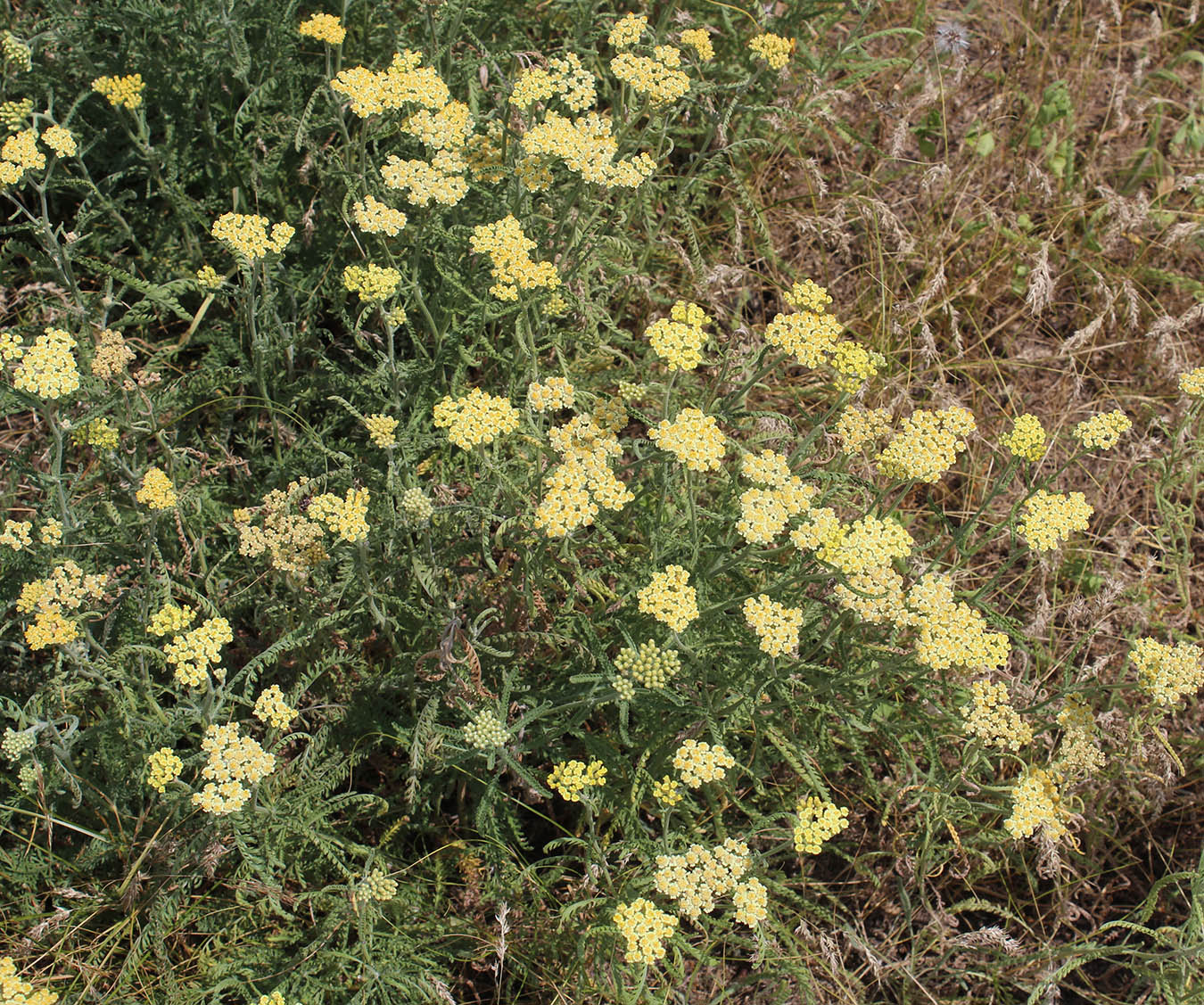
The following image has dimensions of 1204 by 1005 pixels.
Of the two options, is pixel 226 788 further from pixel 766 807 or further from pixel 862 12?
pixel 862 12

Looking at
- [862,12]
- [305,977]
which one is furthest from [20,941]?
[862,12]

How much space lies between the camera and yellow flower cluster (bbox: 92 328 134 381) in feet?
14.1

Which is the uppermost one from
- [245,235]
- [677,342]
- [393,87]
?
[393,87]

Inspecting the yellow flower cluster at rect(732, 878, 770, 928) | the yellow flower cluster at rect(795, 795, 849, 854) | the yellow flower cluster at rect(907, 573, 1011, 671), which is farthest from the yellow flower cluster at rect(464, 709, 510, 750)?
the yellow flower cluster at rect(907, 573, 1011, 671)

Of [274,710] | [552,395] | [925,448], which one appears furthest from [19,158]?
[925,448]

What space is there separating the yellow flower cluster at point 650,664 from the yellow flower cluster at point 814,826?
76 centimetres

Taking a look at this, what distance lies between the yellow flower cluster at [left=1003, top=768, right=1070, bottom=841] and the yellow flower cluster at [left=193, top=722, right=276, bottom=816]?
9.82ft

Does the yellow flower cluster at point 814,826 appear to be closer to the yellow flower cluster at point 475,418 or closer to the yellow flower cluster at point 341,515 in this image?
the yellow flower cluster at point 475,418

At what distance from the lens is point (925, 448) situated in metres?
4.30

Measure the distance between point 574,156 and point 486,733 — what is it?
2.49m

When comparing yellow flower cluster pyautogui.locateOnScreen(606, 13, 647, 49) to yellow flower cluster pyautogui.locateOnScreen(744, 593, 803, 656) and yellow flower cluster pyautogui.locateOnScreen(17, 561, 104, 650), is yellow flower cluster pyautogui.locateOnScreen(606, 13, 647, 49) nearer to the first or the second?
yellow flower cluster pyautogui.locateOnScreen(744, 593, 803, 656)

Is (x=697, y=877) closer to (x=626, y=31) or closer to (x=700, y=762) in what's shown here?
(x=700, y=762)

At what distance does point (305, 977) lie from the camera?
12.9ft

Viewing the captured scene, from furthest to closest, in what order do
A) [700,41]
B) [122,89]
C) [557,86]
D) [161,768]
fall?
[700,41] → [122,89] → [557,86] → [161,768]
